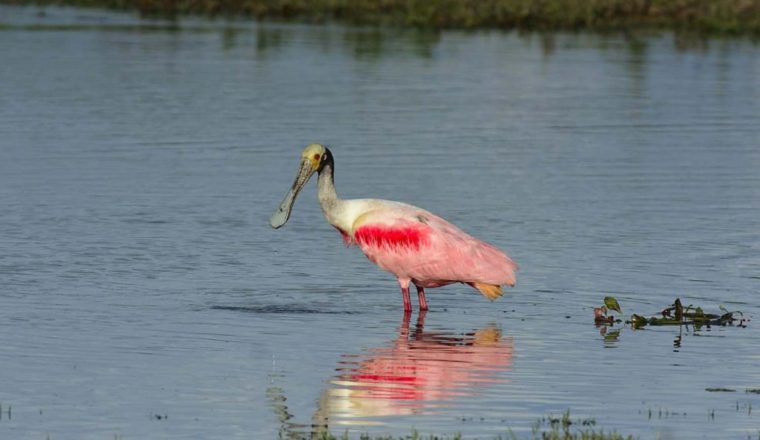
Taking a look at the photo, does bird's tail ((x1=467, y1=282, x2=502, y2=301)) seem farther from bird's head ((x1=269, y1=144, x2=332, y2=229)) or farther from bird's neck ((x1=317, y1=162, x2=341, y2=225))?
bird's head ((x1=269, y1=144, x2=332, y2=229))

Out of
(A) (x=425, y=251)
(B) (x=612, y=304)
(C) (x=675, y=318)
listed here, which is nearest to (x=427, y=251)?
(A) (x=425, y=251)

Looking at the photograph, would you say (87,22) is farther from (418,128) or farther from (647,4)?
(418,128)

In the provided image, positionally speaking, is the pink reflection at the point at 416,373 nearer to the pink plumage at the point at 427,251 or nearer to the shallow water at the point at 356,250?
the shallow water at the point at 356,250

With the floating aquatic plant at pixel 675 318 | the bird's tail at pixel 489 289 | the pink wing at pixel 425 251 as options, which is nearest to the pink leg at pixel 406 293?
the pink wing at pixel 425 251

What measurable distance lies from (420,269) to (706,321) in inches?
77.9

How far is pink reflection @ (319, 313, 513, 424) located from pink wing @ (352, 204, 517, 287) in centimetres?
44

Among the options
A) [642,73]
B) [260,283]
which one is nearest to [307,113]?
[642,73]

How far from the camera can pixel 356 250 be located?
15039 millimetres

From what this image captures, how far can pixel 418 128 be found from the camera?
75.6 feet

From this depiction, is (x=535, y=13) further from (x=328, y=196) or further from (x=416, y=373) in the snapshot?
(x=416, y=373)

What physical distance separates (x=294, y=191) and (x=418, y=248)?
1237 millimetres

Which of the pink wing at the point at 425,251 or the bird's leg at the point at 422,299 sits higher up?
the pink wing at the point at 425,251

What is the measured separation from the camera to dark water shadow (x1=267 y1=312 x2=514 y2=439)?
9.19 metres

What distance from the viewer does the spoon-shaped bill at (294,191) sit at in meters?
12.9
